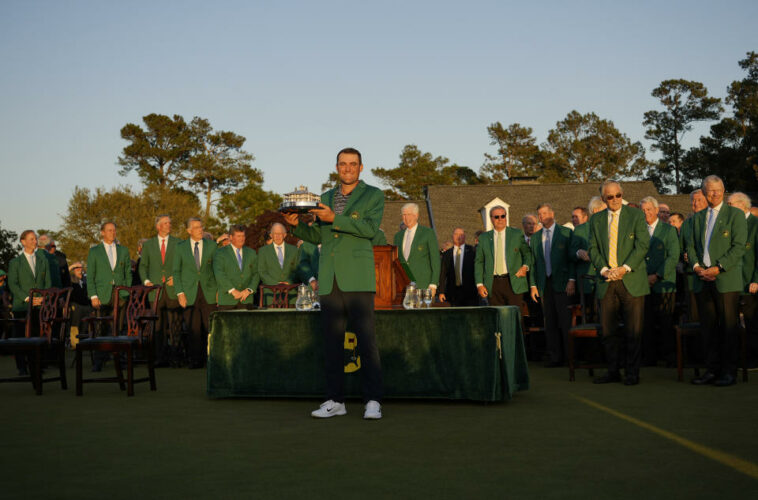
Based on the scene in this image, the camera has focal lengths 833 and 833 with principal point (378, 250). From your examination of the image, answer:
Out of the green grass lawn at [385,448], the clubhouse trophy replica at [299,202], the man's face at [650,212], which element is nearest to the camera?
the green grass lawn at [385,448]

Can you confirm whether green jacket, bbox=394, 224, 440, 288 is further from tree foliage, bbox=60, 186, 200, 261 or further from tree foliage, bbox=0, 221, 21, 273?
tree foliage, bbox=60, 186, 200, 261

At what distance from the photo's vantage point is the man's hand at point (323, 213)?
5.58 m

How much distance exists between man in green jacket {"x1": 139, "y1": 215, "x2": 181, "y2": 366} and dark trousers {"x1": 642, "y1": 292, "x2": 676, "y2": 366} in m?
6.63

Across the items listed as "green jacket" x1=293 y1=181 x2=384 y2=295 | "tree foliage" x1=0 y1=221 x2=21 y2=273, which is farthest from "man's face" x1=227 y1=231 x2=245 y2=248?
"tree foliage" x1=0 y1=221 x2=21 y2=273

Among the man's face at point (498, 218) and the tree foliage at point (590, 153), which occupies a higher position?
the tree foliage at point (590, 153)

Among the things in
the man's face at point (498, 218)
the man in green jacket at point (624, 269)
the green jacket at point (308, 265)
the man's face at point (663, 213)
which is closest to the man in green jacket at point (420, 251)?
the green jacket at point (308, 265)

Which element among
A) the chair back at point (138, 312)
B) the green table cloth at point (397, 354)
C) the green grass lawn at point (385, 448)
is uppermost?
the chair back at point (138, 312)

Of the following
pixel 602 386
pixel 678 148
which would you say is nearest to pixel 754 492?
pixel 602 386

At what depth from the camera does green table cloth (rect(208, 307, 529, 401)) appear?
6922mm

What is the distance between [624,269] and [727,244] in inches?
40.9

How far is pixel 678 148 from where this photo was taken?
61656 millimetres

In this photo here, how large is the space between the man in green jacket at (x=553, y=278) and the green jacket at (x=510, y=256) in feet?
0.57

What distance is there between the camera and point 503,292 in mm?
11180

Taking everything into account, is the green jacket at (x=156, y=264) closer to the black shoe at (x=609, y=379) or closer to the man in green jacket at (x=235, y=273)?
the man in green jacket at (x=235, y=273)
